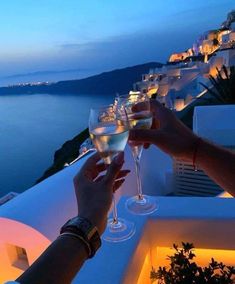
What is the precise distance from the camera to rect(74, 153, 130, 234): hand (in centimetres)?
86

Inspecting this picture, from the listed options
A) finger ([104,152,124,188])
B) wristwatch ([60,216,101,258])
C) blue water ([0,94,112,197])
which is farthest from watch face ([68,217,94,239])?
blue water ([0,94,112,197])

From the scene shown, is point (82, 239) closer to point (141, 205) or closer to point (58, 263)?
point (58, 263)

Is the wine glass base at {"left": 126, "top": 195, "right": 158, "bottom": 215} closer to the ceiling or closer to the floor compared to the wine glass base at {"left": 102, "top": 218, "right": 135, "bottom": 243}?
closer to the ceiling

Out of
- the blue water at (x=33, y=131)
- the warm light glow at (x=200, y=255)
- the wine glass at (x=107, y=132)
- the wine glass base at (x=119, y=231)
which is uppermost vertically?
the wine glass at (x=107, y=132)

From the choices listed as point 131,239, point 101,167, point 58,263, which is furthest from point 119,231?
point 58,263

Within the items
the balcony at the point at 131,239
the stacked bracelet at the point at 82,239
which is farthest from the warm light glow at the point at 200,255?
the stacked bracelet at the point at 82,239

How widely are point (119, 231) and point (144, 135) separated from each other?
0.39 metres

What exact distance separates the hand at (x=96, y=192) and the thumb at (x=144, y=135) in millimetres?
141

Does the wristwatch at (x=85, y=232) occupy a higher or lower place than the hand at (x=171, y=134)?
lower

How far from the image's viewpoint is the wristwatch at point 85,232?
30.7 inches

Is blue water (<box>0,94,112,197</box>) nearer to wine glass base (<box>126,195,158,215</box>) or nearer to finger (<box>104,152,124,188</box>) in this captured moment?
wine glass base (<box>126,195,158,215</box>)

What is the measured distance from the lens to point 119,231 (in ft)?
4.09

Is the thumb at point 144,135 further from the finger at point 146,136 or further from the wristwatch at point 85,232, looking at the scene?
the wristwatch at point 85,232

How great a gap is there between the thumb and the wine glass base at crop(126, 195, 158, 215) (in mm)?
318
